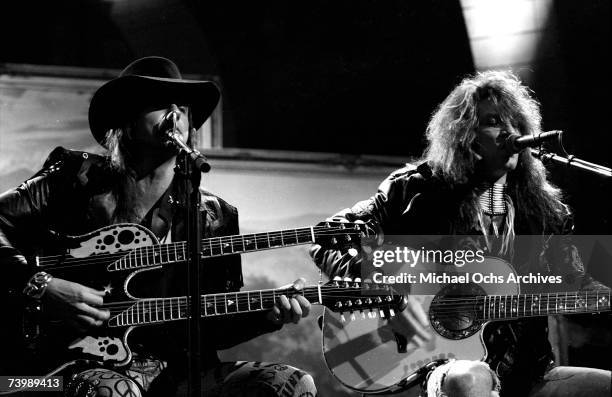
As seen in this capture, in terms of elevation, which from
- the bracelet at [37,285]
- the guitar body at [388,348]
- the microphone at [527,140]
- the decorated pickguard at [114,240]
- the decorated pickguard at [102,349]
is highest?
the microphone at [527,140]

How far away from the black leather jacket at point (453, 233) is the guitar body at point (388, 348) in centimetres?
12

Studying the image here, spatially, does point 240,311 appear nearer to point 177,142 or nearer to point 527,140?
point 177,142

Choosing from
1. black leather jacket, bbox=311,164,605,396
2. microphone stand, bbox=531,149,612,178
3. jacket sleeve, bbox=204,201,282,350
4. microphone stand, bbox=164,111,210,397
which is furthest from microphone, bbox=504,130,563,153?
microphone stand, bbox=164,111,210,397

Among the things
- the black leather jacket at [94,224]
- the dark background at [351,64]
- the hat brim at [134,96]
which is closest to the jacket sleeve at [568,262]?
the dark background at [351,64]

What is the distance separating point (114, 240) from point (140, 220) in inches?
8.7

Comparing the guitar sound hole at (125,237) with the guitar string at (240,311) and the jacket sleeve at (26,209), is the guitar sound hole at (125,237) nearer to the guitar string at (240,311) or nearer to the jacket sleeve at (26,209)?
the guitar string at (240,311)

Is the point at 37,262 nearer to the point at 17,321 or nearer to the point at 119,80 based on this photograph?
the point at 17,321

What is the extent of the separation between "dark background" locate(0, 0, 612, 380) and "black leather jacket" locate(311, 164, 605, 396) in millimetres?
811

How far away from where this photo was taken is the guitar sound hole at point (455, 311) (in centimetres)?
320

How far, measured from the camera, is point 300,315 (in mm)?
2963

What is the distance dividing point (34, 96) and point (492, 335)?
2656mm

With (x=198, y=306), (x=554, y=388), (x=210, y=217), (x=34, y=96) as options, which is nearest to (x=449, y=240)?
(x=554, y=388)

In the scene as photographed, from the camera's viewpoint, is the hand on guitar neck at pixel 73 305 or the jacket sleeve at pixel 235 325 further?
the jacket sleeve at pixel 235 325

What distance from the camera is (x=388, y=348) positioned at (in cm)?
315
